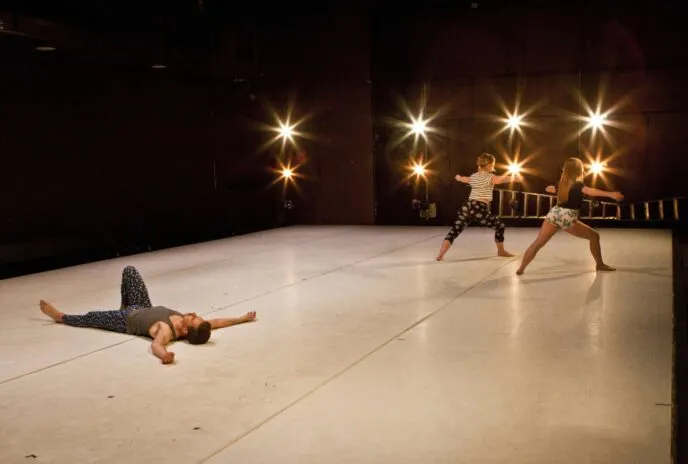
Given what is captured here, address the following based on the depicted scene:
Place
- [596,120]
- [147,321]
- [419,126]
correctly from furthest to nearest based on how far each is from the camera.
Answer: [419,126]
[596,120]
[147,321]

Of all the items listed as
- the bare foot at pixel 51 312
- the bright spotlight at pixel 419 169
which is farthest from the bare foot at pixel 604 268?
the bright spotlight at pixel 419 169

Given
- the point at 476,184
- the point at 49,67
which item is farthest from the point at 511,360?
the point at 49,67

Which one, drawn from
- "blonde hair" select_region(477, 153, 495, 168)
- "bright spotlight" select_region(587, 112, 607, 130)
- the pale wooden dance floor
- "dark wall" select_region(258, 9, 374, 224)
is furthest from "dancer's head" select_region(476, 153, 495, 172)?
"dark wall" select_region(258, 9, 374, 224)

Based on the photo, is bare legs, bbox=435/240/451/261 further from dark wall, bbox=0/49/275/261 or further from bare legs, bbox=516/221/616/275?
dark wall, bbox=0/49/275/261

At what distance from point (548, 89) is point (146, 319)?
1042cm

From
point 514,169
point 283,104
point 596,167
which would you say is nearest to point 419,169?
point 514,169

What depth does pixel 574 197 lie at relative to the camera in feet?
30.0

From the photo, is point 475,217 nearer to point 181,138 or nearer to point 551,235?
point 551,235

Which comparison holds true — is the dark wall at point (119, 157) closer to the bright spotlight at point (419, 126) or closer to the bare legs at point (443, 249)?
the bright spotlight at point (419, 126)

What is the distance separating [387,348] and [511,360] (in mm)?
968

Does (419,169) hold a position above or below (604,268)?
above

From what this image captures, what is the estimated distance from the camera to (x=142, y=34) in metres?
12.7

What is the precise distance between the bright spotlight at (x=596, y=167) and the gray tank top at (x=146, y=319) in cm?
1011

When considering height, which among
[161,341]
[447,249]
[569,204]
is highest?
[569,204]
